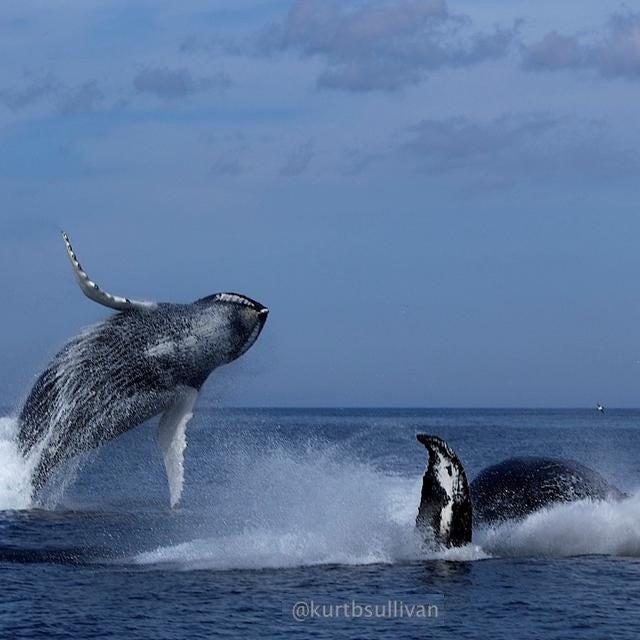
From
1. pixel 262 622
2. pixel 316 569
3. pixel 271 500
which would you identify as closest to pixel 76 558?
pixel 316 569

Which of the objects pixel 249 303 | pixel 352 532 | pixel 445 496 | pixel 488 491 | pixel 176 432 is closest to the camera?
pixel 445 496

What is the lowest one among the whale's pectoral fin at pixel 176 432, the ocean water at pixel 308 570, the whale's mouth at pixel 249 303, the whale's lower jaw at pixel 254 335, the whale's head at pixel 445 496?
the ocean water at pixel 308 570

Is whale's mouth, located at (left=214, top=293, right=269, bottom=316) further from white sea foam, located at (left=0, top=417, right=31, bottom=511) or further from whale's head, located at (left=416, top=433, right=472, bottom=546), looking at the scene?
white sea foam, located at (left=0, top=417, right=31, bottom=511)

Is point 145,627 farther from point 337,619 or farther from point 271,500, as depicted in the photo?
point 271,500

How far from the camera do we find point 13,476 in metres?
27.8

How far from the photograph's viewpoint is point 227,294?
24016 mm

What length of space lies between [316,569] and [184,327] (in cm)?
614

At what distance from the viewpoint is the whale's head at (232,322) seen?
2380cm

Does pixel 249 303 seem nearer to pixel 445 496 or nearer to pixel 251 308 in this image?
pixel 251 308

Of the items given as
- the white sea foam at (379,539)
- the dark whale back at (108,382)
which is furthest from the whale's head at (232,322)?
the white sea foam at (379,539)

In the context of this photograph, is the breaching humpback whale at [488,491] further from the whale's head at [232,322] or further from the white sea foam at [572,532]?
the whale's head at [232,322]

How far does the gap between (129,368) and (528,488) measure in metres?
7.65

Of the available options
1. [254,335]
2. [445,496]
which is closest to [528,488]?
[445,496]

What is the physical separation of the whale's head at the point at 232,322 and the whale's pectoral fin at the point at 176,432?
157 cm
